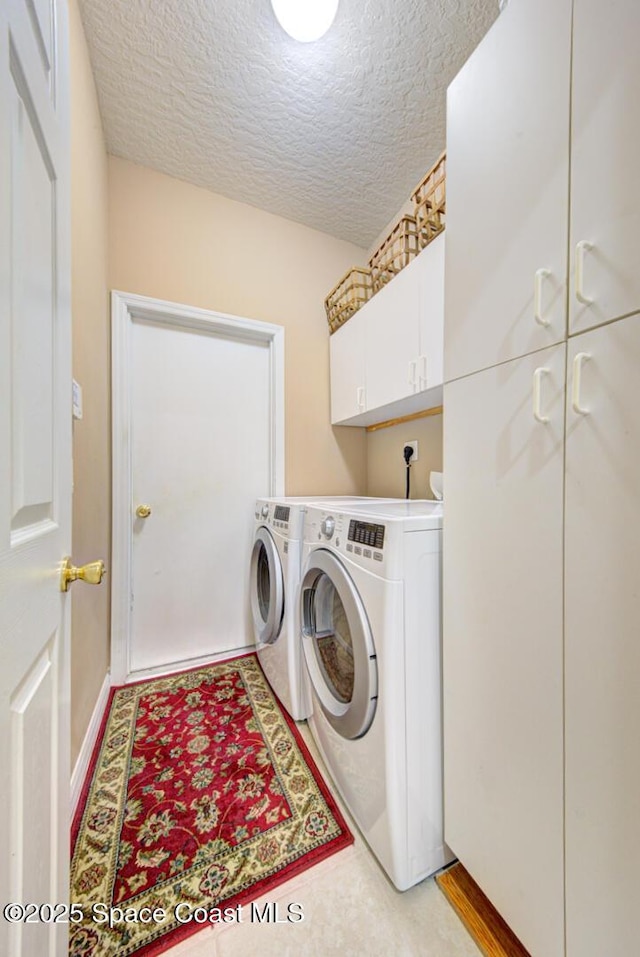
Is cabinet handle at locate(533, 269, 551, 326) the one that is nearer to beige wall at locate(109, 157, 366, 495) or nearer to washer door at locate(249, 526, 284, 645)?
washer door at locate(249, 526, 284, 645)

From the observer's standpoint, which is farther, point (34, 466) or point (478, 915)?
point (478, 915)

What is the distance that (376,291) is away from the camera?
176cm

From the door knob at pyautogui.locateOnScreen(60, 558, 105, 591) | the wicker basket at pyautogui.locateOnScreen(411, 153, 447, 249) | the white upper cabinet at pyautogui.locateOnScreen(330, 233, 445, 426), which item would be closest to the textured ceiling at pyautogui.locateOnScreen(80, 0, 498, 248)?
the wicker basket at pyautogui.locateOnScreen(411, 153, 447, 249)

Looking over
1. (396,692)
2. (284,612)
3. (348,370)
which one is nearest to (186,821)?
(284,612)

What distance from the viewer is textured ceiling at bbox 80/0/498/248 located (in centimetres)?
120

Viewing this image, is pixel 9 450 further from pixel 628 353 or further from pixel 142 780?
pixel 142 780

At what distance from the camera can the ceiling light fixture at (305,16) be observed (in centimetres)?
111

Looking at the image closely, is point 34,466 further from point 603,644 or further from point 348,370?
point 348,370

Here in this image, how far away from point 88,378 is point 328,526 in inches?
47.0

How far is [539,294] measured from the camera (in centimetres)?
67

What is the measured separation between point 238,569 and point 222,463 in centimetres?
67

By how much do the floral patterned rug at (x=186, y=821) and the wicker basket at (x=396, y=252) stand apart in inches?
83.7

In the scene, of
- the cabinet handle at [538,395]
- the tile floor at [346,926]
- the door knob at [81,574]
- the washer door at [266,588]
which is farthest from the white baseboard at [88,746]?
the cabinet handle at [538,395]

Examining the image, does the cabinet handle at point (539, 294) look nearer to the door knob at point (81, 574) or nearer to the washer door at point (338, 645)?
the washer door at point (338, 645)
